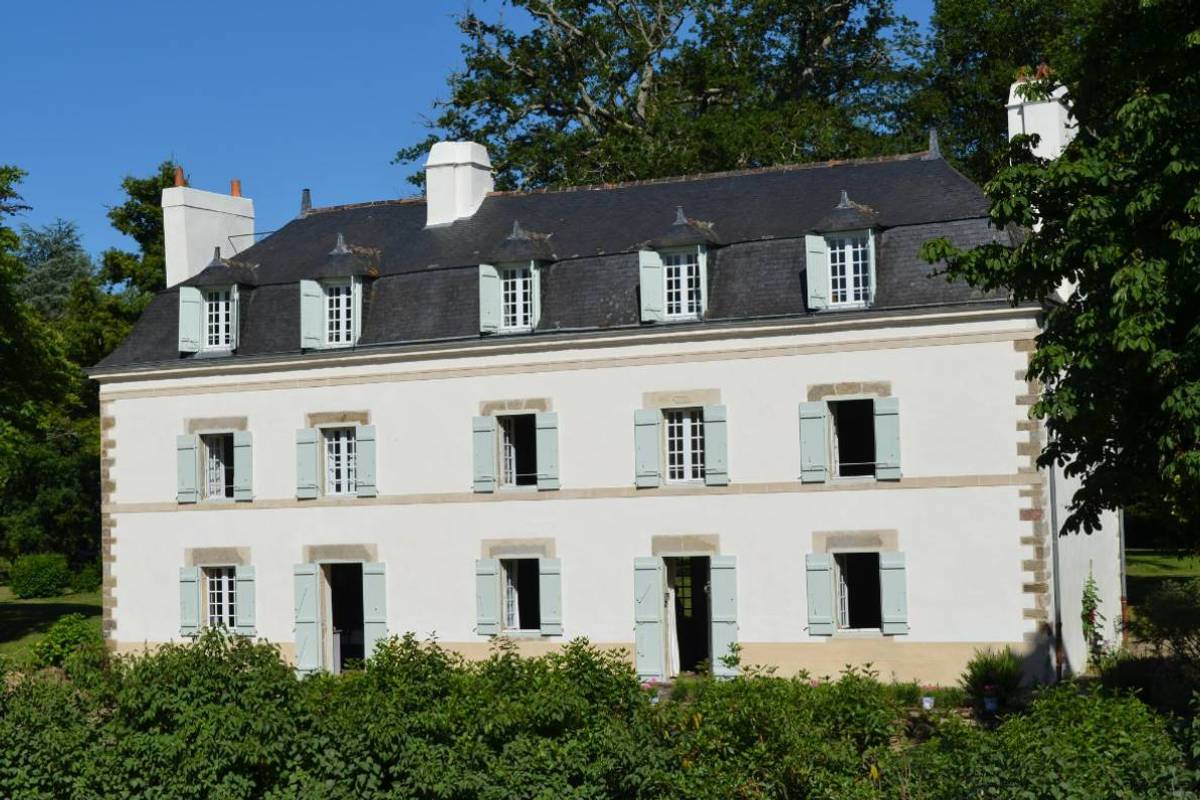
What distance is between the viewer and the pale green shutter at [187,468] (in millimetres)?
26875

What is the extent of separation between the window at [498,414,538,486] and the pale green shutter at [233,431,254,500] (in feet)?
13.7

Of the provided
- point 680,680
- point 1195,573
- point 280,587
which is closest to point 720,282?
point 680,680

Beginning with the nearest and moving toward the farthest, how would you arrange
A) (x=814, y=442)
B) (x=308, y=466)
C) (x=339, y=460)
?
(x=814, y=442), (x=308, y=466), (x=339, y=460)

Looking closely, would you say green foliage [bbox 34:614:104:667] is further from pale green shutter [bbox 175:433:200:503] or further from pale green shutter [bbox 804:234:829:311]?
pale green shutter [bbox 804:234:829:311]

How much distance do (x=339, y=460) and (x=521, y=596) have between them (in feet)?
12.5

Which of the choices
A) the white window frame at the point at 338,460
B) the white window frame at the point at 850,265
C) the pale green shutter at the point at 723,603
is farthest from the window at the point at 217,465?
the white window frame at the point at 850,265

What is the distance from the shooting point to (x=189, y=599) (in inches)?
1051

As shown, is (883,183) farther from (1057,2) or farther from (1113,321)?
(1057,2)

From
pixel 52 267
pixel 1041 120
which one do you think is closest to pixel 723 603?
pixel 1041 120

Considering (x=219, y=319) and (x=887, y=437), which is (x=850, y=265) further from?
(x=219, y=319)

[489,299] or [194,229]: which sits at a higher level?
[194,229]

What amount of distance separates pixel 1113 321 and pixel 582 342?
10.7 meters

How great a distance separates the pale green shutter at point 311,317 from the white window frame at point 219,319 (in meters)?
1.48

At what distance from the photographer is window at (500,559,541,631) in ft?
82.5
